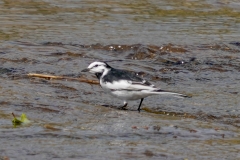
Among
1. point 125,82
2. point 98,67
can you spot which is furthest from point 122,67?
point 125,82

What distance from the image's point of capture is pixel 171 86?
1077 centimetres

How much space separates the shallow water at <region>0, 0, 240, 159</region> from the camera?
686 cm

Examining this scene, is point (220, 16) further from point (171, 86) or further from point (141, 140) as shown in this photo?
point (141, 140)

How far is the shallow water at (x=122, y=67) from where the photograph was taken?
6.86 metres

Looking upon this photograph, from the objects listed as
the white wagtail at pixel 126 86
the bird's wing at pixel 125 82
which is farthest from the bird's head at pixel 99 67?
the bird's wing at pixel 125 82

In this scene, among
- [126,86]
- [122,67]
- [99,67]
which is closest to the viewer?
Answer: [126,86]

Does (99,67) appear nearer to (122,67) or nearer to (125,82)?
(125,82)

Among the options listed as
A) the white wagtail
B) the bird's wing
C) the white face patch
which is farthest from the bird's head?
the bird's wing

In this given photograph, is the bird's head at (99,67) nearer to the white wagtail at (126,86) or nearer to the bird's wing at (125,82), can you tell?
the white wagtail at (126,86)

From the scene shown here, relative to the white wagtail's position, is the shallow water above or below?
below

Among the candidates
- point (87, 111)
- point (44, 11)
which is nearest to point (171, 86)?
point (87, 111)

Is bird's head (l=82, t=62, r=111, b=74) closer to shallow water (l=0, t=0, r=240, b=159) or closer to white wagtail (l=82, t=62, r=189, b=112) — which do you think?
white wagtail (l=82, t=62, r=189, b=112)

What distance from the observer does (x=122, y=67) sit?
38.9 ft

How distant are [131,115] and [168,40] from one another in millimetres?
5498
